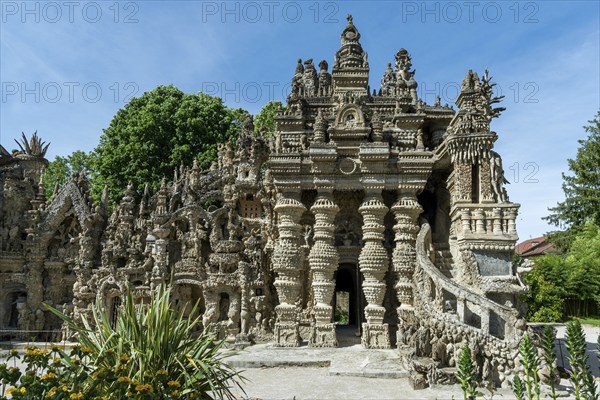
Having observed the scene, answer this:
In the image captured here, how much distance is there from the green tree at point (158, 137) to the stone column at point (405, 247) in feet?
44.9

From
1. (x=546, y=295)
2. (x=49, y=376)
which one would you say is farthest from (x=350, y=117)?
(x=546, y=295)

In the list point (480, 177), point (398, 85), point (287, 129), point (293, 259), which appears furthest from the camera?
point (398, 85)

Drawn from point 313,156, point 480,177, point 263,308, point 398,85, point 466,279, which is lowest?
point 263,308

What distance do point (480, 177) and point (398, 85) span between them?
7292 mm

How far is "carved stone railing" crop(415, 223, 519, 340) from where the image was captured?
912 cm

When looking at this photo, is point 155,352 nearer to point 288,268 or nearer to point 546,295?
point 288,268

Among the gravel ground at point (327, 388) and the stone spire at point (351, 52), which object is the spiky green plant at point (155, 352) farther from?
the stone spire at point (351, 52)

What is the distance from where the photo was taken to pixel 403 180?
13844 mm

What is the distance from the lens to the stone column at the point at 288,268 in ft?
43.7

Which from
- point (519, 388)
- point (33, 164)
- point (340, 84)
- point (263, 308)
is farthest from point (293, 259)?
point (33, 164)

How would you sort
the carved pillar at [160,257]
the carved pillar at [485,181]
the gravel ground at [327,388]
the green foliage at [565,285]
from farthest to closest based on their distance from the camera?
the green foliage at [565,285] < the carved pillar at [160,257] < the carved pillar at [485,181] < the gravel ground at [327,388]

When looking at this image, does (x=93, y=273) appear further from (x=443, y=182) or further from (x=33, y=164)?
(x=443, y=182)

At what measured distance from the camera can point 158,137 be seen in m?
26.3

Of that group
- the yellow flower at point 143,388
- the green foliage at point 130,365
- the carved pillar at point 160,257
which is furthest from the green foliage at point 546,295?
the yellow flower at point 143,388
